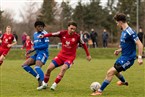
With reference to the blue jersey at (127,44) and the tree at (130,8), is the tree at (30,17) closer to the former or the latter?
the tree at (130,8)

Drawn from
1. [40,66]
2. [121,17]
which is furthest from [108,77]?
[40,66]

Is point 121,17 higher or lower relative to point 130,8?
higher

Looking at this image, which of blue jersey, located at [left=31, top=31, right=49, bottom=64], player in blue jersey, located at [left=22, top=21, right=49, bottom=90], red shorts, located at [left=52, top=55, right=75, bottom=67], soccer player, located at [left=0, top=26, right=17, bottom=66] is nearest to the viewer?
red shorts, located at [left=52, top=55, right=75, bottom=67]

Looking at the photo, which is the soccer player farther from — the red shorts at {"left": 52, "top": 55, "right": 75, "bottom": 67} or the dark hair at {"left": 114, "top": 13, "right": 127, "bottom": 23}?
the dark hair at {"left": 114, "top": 13, "right": 127, "bottom": 23}

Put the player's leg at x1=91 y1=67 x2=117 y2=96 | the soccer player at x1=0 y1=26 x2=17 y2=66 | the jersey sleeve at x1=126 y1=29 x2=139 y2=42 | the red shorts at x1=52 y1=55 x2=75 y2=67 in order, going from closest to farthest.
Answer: the jersey sleeve at x1=126 y1=29 x2=139 y2=42
the player's leg at x1=91 y1=67 x2=117 y2=96
the red shorts at x1=52 y1=55 x2=75 y2=67
the soccer player at x1=0 y1=26 x2=17 y2=66

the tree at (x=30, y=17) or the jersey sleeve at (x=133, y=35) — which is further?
the tree at (x=30, y=17)

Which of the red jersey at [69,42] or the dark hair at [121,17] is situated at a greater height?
the dark hair at [121,17]

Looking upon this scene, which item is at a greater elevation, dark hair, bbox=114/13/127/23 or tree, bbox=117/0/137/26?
dark hair, bbox=114/13/127/23

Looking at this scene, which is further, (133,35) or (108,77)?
(108,77)

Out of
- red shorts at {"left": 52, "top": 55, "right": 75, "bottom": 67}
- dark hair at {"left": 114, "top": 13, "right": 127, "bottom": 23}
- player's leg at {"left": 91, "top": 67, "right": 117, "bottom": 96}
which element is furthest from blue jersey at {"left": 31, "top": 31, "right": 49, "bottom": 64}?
dark hair at {"left": 114, "top": 13, "right": 127, "bottom": 23}

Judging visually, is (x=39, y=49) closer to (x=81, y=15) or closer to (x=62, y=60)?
(x=62, y=60)

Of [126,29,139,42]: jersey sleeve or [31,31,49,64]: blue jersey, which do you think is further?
[31,31,49,64]: blue jersey

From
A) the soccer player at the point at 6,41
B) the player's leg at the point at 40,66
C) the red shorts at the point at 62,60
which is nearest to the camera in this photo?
the red shorts at the point at 62,60

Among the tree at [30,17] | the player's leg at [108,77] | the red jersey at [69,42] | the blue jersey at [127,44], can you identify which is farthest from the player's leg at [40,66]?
the tree at [30,17]
